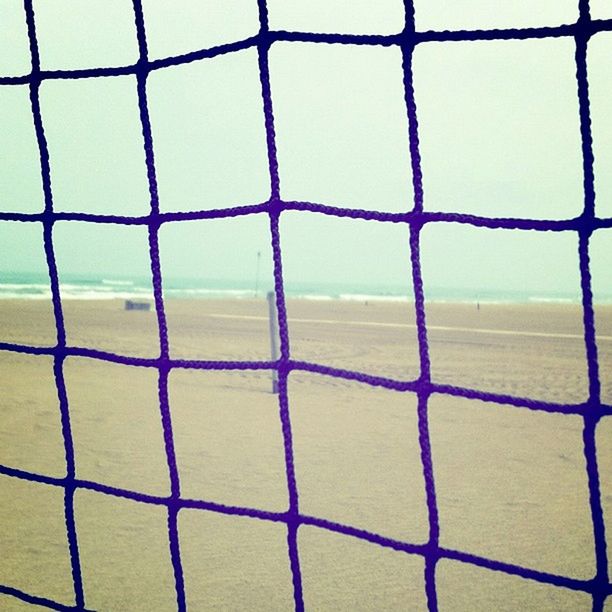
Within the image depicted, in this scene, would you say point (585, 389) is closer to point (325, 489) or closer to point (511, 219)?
point (325, 489)

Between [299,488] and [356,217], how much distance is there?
6.89ft

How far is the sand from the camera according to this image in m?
2.21

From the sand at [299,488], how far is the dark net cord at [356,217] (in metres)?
0.70

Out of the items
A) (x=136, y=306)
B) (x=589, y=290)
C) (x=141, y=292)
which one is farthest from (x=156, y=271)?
(x=141, y=292)

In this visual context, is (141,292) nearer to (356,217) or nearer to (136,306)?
(136,306)

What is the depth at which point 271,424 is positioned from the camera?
14.6 ft

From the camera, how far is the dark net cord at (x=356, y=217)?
122cm

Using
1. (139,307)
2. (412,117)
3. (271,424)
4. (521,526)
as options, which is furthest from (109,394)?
(139,307)

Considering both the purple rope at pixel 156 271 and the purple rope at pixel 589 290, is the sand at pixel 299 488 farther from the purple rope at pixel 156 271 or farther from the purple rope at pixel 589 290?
the purple rope at pixel 589 290

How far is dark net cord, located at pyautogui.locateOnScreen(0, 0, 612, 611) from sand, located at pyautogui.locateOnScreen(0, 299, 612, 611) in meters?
0.70

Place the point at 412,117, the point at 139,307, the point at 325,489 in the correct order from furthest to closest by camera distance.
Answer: the point at 139,307
the point at 325,489
the point at 412,117

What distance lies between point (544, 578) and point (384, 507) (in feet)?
5.70

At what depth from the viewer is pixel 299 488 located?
Result: 3162mm

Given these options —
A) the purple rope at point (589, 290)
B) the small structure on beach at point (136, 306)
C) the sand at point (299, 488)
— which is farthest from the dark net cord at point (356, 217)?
the small structure on beach at point (136, 306)
